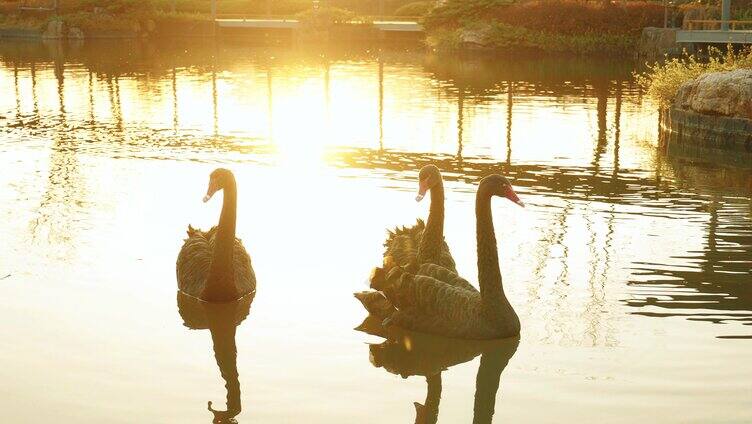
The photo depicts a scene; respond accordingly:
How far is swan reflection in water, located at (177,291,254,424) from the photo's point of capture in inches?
287

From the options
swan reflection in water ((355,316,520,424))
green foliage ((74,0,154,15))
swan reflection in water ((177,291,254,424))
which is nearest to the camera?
swan reflection in water ((355,316,520,424))

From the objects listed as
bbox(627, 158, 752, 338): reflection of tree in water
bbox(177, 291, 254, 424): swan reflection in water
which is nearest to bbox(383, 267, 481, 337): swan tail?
bbox(177, 291, 254, 424): swan reflection in water

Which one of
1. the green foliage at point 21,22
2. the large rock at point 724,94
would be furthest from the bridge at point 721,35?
the green foliage at point 21,22

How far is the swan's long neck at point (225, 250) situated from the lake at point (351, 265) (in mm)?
240

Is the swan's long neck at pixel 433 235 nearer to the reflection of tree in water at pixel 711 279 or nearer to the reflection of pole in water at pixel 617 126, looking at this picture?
the reflection of tree in water at pixel 711 279

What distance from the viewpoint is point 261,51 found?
44.3m

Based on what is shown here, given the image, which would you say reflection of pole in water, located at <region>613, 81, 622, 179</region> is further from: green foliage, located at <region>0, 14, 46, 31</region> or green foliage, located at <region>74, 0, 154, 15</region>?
green foliage, located at <region>0, 14, 46, 31</region>

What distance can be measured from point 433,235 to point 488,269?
3.01 ft

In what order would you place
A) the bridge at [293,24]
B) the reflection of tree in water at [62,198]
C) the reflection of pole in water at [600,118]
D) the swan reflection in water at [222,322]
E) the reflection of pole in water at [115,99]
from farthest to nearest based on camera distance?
1. the bridge at [293,24]
2. the reflection of pole in water at [115,99]
3. the reflection of pole in water at [600,118]
4. the reflection of tree in water at [62,198]
5. the swan reflection in water at [222,322]

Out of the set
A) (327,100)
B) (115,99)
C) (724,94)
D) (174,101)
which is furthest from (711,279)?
(115,99)

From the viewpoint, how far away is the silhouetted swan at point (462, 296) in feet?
25.0

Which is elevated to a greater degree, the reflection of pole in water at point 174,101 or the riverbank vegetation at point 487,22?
the riverbank vegetation at point 487,22

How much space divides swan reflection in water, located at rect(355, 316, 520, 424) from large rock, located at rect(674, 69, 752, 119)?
10.6 metres

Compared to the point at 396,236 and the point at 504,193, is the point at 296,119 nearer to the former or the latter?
the point at 396,236
